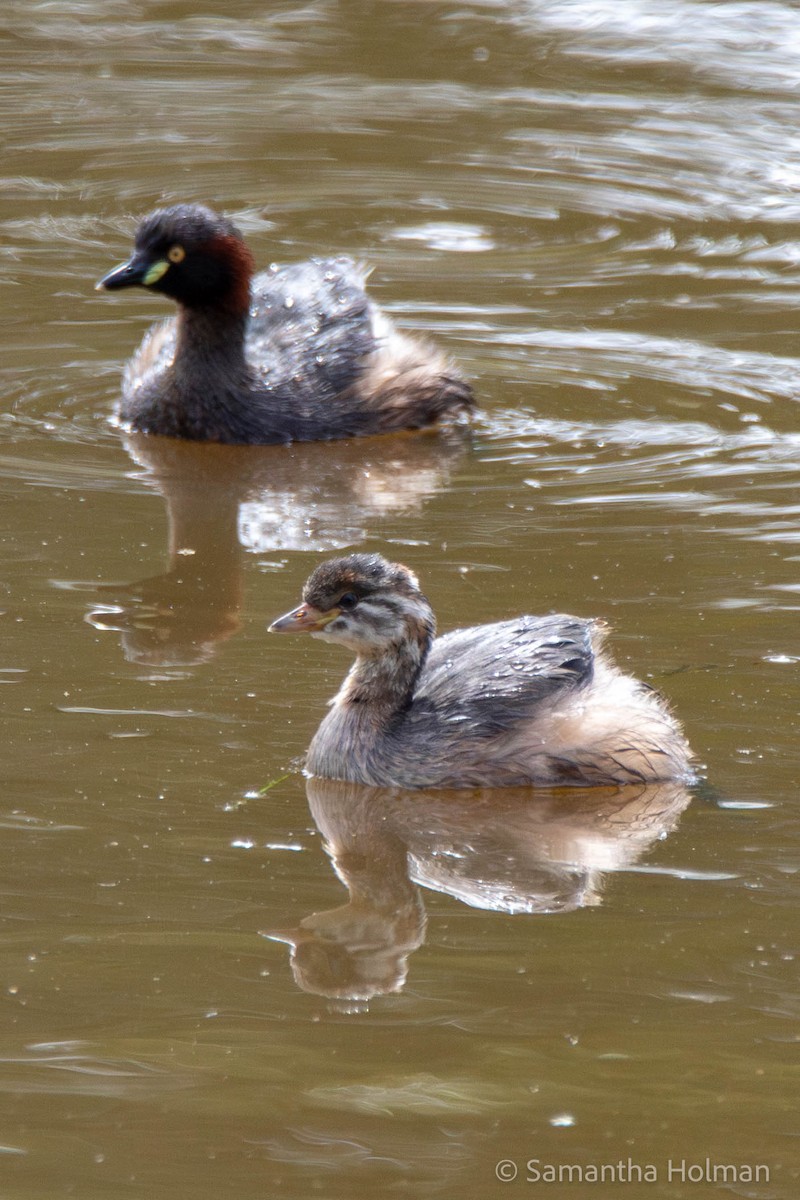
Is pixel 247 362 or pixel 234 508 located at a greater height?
pixel 247 362

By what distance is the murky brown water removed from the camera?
453cm

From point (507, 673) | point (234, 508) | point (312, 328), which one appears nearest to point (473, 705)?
point (507, 673)

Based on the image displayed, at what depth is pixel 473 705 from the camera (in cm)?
649

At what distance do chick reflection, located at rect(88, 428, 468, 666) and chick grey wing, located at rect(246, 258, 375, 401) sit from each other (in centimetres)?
34

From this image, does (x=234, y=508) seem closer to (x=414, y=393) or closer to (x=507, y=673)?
(x=414, y=393)

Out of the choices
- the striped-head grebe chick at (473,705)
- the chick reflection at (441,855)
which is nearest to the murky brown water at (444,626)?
the chick reflection at (441,855)

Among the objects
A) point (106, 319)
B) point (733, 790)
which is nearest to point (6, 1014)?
point (733, 790)

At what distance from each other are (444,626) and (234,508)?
5.50ft

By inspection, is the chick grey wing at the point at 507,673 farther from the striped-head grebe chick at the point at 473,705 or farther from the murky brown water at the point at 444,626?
the murky brown water at the point at 444,626

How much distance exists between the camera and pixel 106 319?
10898 mm

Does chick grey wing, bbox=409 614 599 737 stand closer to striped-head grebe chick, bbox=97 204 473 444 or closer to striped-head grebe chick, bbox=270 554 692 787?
striped-head grebe chick, bbox=270 554 692 787

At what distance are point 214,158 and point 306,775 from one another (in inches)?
319

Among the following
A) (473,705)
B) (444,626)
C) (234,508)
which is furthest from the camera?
(234,508)

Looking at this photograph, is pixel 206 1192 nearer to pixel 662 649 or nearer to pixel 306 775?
pixel 306 775
